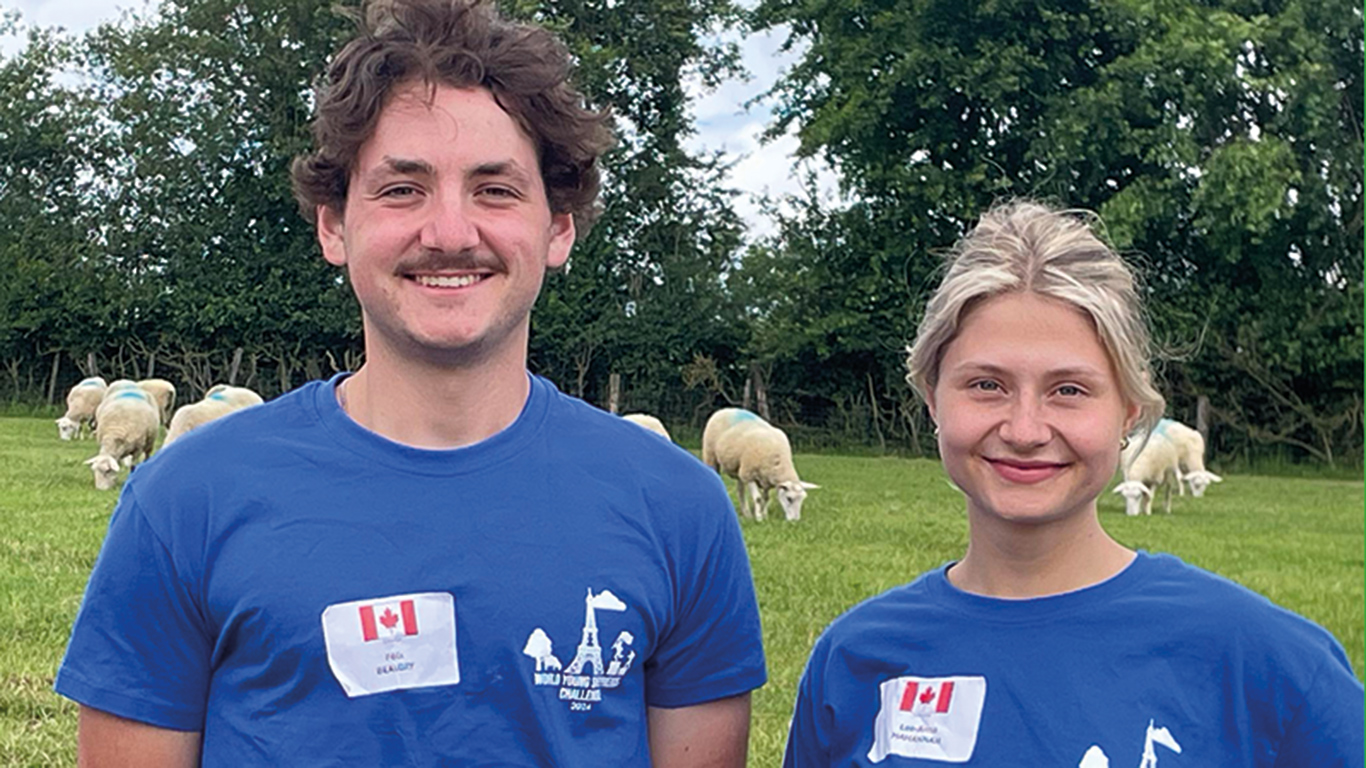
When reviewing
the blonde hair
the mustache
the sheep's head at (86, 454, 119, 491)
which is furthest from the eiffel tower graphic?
the sheep's head at (86, 454, 119, 491)

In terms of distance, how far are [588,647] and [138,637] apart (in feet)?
1.85

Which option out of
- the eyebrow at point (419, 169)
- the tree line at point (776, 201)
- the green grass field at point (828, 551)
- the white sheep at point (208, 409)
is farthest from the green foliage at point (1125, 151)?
the eyebrow at point (419, 169)

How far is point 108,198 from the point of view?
33312 millimetres

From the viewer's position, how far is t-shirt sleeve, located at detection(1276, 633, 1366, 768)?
1.66m

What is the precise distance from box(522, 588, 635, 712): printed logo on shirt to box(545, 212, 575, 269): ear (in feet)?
1.76

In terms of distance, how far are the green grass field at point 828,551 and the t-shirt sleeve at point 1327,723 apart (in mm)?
63

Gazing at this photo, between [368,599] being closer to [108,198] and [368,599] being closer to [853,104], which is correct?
[853,104]

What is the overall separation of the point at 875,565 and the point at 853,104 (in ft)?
55.8

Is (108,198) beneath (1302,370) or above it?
above

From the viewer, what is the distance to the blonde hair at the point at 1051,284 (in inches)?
72.7

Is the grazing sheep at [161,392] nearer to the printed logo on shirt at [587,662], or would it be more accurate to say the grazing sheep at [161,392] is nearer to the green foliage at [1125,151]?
the green foliage at [1125,151]

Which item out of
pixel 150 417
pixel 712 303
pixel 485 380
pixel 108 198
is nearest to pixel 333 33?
pixel 108 198

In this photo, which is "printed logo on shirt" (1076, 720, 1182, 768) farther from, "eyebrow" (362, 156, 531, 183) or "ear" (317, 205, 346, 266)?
"ear" (317, 205, 346, 266)

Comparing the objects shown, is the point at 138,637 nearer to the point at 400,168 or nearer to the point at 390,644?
the point at 390,644
